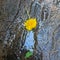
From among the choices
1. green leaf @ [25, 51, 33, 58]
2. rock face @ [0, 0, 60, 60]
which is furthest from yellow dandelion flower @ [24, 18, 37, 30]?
green leaf @ [25, 51, 33, 58]

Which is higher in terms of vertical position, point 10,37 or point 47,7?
point 47,7

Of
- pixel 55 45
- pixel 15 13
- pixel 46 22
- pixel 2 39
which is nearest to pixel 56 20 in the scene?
pixel 46 22

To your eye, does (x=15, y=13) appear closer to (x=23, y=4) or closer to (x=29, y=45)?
(x=23, y=4)

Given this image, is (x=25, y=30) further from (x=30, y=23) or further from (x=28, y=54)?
(x=28, y=54)

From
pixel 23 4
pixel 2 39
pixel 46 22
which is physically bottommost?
pixel 2 39

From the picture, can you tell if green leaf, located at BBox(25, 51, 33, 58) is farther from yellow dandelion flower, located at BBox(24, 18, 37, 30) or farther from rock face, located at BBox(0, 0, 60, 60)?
yellow dandelion flower, located at BBox(24, 18, 37, 30)

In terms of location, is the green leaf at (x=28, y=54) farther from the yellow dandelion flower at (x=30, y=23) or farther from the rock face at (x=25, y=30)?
the yellow dandelion flower at (x=30, y=23)
